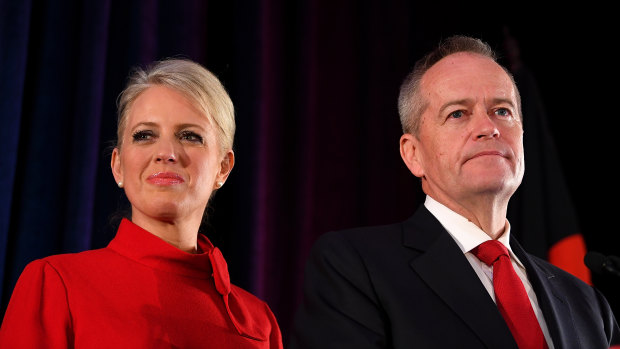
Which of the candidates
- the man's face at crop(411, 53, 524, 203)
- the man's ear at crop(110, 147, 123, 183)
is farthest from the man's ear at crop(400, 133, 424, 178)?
the man's ear at crop(110, 147, 123, 183)

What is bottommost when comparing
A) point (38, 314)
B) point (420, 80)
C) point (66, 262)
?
point (38, 314)

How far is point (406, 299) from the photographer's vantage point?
139cm

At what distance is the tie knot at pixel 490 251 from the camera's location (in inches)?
60.7

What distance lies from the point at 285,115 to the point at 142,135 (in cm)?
102

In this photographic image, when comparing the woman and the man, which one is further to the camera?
the woman

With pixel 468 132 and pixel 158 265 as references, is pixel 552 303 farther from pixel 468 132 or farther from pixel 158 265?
pixel 158 265

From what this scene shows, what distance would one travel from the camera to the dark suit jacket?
4.37 feet

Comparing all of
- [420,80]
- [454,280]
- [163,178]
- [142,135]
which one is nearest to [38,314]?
[163,178]

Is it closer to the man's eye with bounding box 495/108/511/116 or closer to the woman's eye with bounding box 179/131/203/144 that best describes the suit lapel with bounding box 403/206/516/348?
the man's eye with bounding box 495/108/511/116

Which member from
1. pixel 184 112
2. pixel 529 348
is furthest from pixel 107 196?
pixel 529 348

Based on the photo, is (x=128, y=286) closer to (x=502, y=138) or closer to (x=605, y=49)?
(x=502, y=138)

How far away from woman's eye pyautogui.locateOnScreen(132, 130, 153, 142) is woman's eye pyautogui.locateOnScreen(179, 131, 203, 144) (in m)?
0.08

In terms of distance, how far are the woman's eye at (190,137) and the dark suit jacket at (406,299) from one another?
1.64 feet

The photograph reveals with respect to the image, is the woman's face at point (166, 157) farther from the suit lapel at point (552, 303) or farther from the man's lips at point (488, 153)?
the suit lapel at point (552, 303)
